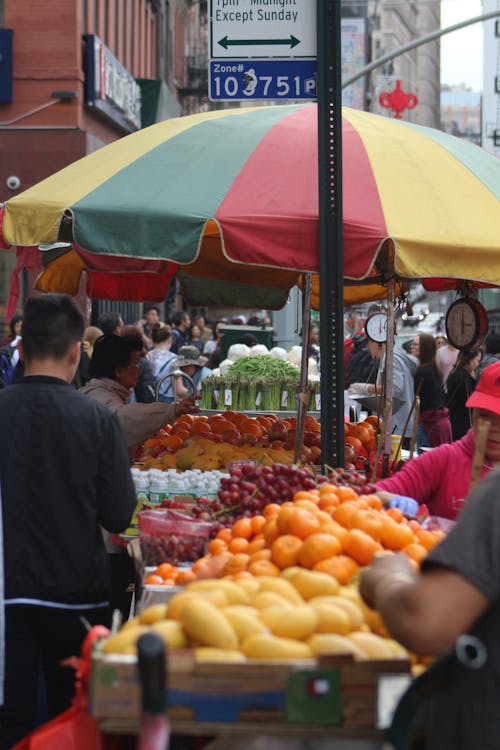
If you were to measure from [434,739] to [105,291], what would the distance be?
7.87m

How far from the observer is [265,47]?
6312 mm

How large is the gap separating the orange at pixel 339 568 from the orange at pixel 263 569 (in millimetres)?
154

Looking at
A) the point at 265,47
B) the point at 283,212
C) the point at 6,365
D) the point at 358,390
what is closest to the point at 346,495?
the point at 283,212

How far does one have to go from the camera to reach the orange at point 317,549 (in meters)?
3.90

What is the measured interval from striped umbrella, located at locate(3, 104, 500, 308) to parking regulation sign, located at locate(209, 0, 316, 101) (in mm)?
288

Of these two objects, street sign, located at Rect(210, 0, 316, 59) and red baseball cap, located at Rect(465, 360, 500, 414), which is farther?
street sign, located at Rect(210, 0, 316, 59)

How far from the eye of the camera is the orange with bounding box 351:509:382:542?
13.7 ft

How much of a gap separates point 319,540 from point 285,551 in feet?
0.52

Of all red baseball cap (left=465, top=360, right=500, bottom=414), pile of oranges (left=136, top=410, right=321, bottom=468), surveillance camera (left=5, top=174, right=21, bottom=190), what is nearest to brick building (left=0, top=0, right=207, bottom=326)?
surveillance camera (left=5, top=174, right=21, bottom=190)

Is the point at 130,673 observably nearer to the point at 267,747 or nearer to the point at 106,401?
the point at 267,747

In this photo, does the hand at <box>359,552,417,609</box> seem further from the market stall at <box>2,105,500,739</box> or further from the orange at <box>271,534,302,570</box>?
the orange at <box>271,534,302,570</box>

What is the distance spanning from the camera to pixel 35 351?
14.9 feet

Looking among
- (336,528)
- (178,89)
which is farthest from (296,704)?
(178,89)

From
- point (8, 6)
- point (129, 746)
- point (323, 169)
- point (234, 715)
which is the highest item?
point (8, 6)
